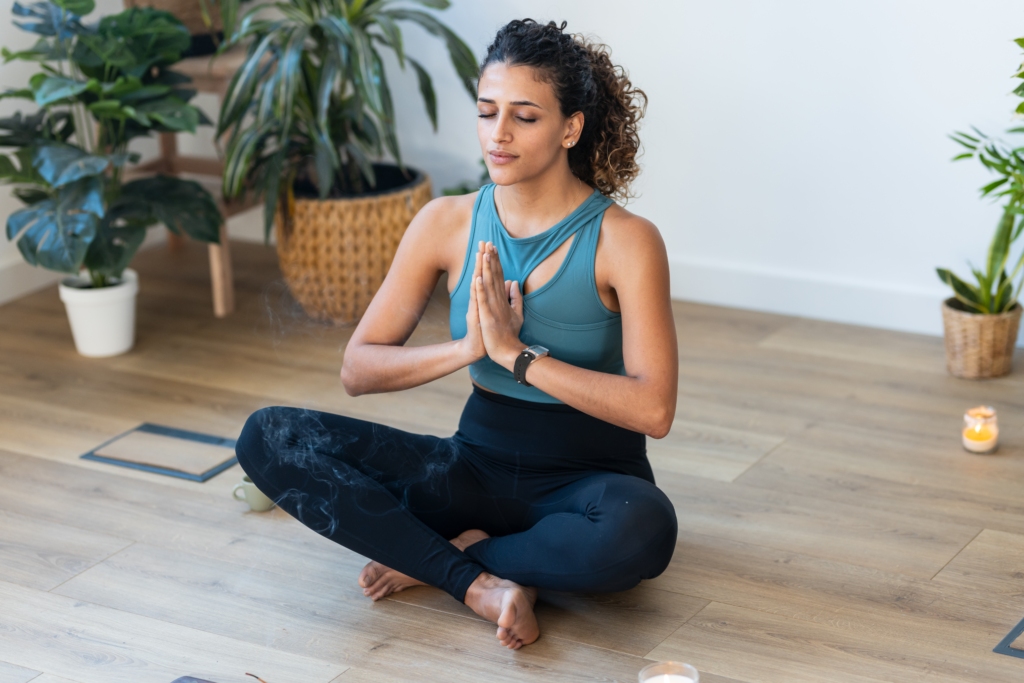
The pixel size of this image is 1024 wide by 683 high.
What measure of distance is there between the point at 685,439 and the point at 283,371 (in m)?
1.09

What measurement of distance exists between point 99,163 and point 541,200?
56.6 inches

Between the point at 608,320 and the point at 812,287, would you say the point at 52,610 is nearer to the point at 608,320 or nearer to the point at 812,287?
the point at 608,320

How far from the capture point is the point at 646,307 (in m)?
1.67

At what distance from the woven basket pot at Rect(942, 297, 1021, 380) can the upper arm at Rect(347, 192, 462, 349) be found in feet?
5.05

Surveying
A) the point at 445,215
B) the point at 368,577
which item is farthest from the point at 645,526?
the point at 445,215

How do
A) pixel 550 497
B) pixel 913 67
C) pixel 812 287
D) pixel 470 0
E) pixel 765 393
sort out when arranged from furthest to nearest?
pixel 470 0 → pixel 812 287 → pixel 913 67 → pixel 765 393 → pixel 550 497

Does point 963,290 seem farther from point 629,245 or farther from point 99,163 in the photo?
point 99,163

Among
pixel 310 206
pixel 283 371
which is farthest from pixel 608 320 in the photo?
pixel 310 206

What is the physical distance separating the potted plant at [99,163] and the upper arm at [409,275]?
3.92 ft

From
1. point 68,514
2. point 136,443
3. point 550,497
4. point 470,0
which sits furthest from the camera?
point 470,0

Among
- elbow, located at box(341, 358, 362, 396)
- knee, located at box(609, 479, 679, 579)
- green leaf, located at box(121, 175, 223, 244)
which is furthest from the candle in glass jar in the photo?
green leaf, located at box(121, 175, 223, 244)

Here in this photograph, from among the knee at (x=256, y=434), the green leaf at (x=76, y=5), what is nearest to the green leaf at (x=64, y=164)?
the green leaf at (x=76, y=5)

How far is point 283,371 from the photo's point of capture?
2891mm

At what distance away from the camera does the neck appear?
1743 millimetres
